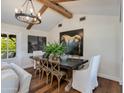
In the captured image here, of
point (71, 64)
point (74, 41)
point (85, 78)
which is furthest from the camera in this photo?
point (74, 41)

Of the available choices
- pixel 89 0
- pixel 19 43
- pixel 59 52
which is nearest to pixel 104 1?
pixel 89 0

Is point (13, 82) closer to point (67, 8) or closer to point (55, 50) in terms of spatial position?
point (55, 50)

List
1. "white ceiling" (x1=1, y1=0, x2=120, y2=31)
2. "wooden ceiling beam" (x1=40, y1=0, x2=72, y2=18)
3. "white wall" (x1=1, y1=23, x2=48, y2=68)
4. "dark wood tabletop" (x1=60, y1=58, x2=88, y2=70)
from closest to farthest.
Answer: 1. "dark wood tabletop" (x1=60, y1=58, x2=88, y2=70)
2. "white ceiling" (x1=1, y1=0, x2=120, y2=31)
3. "wooden ceiling beam" (x1=40, y1=0, x2=72, y2=18)
4. "white wall" (x1=1, y1=23, x2=48, y2=68)

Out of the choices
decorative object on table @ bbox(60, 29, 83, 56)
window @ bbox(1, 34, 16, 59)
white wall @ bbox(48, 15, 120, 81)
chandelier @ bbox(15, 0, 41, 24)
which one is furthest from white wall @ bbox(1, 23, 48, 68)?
white wall @ bbox(48, 15, 120, 81)

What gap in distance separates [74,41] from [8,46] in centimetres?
292

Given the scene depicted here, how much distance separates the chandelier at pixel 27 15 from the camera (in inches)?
106

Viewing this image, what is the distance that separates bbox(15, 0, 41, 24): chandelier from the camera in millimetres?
2686

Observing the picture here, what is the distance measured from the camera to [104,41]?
3770mm

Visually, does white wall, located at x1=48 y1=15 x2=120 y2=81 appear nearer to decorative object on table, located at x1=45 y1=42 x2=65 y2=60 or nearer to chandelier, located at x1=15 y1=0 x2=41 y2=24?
decorative object on table, located at x1=45 y1=42 x2=65 y2=60

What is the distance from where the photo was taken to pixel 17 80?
1749 mm

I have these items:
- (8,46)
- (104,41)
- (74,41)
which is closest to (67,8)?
(74,41)

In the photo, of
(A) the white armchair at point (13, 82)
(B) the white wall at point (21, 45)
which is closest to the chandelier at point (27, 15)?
(B) the white wall at point (21, 45)

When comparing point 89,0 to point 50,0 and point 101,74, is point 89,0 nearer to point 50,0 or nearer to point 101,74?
point 50,0

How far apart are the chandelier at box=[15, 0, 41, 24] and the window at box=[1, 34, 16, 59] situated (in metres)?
1.49
